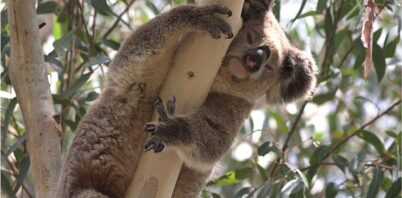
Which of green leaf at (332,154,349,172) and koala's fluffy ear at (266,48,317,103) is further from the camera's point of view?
green leaf at (332,154,349,172)

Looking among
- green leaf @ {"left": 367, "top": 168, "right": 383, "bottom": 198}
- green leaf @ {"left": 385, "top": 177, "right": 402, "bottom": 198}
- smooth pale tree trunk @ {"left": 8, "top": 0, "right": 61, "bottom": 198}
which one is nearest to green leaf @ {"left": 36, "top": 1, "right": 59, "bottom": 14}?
smooth pale tree trunk @ {"left": 8, "top": 0, "right": 61, "bottom": 198}

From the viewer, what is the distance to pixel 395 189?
398 centimetres

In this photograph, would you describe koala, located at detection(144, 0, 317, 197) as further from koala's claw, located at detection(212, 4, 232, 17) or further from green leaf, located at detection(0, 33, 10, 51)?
green leaf, located at detection(0, 33, 10, 51)

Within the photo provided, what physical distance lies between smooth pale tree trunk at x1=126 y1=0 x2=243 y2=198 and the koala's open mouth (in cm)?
31

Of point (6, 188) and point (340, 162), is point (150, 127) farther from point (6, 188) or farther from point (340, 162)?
point (340, 162)

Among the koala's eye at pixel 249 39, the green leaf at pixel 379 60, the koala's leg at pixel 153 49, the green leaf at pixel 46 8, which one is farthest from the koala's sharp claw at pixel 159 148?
the green leaf at pixel 379 60

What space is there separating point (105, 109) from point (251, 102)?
2.26 feet

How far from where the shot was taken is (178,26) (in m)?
3.04

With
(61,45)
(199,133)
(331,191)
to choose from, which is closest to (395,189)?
(331,191)

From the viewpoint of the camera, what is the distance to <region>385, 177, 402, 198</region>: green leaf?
395 centimetres

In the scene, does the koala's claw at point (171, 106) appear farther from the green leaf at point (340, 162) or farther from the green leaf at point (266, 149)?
the green leaf at point (340, 162)

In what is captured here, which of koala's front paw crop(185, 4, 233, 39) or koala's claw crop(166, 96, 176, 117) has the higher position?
koala's front paw crop(185, 4, 233, 39)

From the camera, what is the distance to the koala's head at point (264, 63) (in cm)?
331

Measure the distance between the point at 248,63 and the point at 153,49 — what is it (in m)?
0.42
